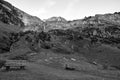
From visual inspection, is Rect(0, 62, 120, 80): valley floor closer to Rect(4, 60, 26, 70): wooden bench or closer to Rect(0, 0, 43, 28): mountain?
Rect(4, 60, 26, 70): wooden bench

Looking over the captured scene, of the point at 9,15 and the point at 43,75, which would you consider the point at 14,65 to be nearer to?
the point at 43,75

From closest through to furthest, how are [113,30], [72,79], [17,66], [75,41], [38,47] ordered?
[72,79]
[17,66]
[38,47]
[75,41]
[113,30]

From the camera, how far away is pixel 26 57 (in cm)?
3234

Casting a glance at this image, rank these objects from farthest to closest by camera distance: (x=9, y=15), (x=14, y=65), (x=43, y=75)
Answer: (x=9, y=15)
(x=14, y=65)
(x=43, y=75)

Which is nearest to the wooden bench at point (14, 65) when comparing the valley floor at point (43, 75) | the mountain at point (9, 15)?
the valley floor at point (43, 75)

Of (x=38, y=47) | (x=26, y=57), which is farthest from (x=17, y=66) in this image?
(x=38, y=47)

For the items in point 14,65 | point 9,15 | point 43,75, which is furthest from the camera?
point 9,15

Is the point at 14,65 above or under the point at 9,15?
under

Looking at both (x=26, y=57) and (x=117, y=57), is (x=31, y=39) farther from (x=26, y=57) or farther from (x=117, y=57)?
(x=117, y=57)

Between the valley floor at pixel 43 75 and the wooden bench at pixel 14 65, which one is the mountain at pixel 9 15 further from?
the valley floor at pixel 43 75

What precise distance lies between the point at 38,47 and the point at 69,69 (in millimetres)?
16374

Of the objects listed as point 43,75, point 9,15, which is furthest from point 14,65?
point 9,15

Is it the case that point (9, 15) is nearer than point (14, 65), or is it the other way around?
point (14, 65)

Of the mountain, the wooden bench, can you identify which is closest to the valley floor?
the wooden bench
